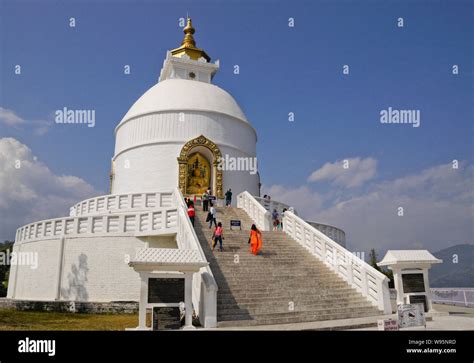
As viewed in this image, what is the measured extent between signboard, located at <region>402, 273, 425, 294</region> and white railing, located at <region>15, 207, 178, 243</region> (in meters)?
9.01

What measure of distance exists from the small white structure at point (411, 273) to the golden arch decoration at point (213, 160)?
1334cm

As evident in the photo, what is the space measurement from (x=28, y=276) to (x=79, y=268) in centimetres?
367

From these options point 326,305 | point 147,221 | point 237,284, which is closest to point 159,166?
point 147,221

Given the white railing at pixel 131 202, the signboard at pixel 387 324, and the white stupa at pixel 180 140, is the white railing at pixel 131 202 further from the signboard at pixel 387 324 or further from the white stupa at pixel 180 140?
the signboard at pixel 387 324

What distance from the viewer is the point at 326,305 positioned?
1103 cm

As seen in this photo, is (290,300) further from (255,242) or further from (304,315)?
(255,242)

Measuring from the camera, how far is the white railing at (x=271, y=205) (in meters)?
19.7

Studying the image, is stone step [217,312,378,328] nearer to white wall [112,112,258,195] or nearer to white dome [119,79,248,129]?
white wall [112,112,258,195]

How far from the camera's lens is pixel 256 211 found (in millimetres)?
17984

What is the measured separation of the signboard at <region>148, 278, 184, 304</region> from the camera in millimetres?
8820

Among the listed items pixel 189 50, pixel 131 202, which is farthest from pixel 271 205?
pixel 189 50

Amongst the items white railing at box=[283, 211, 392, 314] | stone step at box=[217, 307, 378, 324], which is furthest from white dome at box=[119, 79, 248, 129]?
stone step at box=[217, 307, 378, 324]

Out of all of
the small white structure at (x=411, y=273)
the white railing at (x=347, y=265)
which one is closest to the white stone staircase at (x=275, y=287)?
the white railing at (x=347, y=265)
